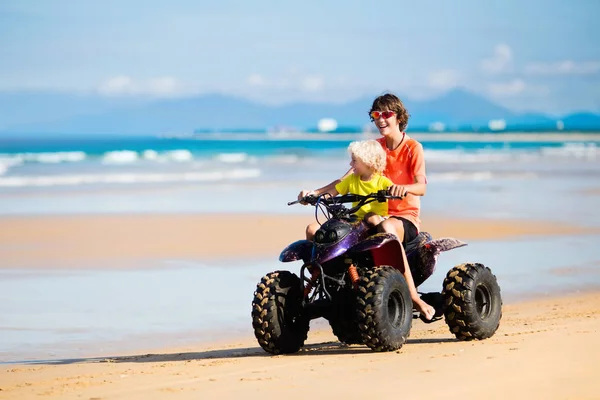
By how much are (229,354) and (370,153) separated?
6.37ft

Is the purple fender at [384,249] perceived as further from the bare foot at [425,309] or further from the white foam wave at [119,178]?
the white foam wave at [119,178]

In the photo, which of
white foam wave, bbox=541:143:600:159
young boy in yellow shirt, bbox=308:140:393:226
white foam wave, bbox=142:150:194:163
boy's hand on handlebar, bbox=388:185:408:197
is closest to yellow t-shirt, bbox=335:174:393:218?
young boy in yellow shirt, bbox=308:140:393:226

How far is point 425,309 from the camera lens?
25.6 feet

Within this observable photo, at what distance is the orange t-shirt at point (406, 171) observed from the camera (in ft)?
25.7

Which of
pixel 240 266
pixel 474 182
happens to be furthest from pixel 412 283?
pixel 474 182

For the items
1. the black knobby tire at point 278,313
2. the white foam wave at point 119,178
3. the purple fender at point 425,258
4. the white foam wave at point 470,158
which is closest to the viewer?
the black knobby tire at point 278,313

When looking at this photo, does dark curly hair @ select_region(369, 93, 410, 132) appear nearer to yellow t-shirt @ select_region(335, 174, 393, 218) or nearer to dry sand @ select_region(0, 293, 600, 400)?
yellow t-shirt @ select_region(335, 174, 393, 218)

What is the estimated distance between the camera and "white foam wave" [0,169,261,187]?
34.7 meters

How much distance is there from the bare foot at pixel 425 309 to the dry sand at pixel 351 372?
0.23m

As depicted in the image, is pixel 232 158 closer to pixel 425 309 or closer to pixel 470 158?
pixel 470 158

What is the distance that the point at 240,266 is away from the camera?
1355cm

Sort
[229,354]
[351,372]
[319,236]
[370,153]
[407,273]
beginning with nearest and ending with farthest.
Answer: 1. [351,372]
2. [319,236]
3. [370,153]
4. [407,273]
5. [229,354]

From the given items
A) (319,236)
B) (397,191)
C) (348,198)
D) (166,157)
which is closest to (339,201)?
(348,198)

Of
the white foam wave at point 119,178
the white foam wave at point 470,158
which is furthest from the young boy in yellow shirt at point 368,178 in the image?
the white foam wave at point 470,158
